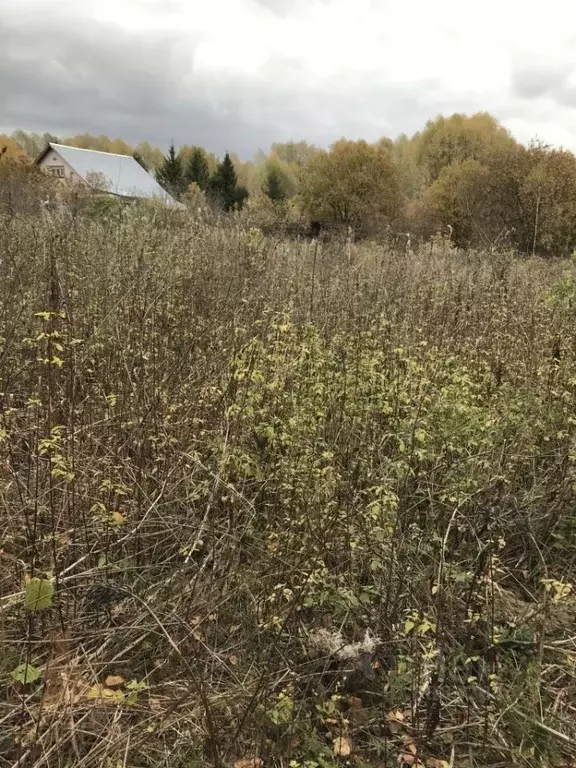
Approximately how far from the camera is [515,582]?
2.75m

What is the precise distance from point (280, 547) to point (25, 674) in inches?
42.0

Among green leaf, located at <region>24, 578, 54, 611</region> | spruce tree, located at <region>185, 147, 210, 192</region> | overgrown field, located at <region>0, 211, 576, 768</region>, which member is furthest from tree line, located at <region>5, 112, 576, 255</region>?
green leaf, located at <region>24, 578, 54, 611</region>

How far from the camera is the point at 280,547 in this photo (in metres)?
2.32

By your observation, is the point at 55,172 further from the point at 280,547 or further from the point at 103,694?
the point at 103,694

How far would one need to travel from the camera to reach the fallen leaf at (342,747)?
1849 mm

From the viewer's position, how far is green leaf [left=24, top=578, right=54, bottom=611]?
1709 mm

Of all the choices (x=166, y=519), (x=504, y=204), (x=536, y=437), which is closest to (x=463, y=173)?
(x=504, y=204)

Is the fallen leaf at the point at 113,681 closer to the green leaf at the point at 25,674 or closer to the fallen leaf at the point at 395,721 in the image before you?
the green leaf at the point at 25,674

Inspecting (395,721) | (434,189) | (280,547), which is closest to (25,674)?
(280,547)

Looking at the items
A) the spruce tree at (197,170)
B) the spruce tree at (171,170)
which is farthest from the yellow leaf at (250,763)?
the spruce tree at (197,170)

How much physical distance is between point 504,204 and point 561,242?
197 centimetres

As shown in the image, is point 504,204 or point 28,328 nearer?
point 28,328

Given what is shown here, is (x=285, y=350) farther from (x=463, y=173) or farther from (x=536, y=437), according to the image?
(x=463, y=173)

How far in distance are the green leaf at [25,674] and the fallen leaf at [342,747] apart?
109cm
